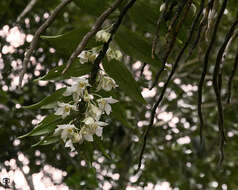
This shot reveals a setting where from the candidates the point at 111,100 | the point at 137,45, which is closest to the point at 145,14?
the point at 137,45

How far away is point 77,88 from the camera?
601 mm

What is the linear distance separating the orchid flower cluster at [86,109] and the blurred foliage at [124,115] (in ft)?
0.07

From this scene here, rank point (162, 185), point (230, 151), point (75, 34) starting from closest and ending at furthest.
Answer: point (75, 34) < point (162, 185) < point (230, 151)

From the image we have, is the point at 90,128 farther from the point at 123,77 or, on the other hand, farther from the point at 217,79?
the point at 217,79

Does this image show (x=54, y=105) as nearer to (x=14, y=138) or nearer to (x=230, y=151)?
(x=14, y=138)

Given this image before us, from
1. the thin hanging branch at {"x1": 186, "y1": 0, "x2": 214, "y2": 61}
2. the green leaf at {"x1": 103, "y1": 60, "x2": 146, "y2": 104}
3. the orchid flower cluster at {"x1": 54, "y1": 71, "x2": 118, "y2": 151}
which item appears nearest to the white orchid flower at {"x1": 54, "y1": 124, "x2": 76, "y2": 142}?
the orchid flower cluster at {"x1": 54, "y1": 71, "x2": 118, "y2": 151}

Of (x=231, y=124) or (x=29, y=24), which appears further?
(x=231, y=124)

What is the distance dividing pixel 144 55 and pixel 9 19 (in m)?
1.13

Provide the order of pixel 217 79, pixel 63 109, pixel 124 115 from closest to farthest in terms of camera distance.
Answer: pixel 217 79
pixel 63 109
pixel 124 115

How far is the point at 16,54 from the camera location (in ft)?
4.61

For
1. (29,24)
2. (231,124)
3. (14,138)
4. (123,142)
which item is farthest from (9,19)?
(231,124)

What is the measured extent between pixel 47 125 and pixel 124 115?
0.59 feet

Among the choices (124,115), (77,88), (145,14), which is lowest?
(124,115)

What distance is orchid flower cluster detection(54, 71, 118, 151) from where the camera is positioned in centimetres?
59
